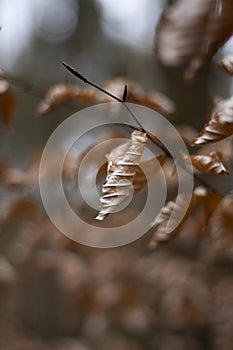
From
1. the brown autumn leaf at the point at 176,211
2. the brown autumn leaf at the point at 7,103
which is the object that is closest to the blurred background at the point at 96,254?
the brown autumn leaf at the point at 7,103

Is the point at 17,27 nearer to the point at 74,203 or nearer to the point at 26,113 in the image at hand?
the point at 26,113

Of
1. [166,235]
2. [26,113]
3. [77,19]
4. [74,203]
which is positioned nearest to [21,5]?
[77,19]

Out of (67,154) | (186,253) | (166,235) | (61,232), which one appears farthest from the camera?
(186,253)

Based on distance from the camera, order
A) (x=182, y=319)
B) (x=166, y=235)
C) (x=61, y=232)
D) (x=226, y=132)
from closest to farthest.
Result: (x=226, y=132) → (x=166, y=235) → (x=61, y=232) → (x=182, y=319)

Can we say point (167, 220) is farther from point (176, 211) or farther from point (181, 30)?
point (181, 30)

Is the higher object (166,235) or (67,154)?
(166,235)

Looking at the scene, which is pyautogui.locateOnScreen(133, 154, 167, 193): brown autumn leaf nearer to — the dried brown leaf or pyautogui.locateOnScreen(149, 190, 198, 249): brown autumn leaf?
pyautogui.locateOnScreen(149, 190, 198, 249): brown autumn leaf

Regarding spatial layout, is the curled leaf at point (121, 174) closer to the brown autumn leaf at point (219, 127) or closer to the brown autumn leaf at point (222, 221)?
the brown autumn leaf at point (219, 127)

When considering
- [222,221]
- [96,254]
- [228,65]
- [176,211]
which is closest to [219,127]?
[228,65]
